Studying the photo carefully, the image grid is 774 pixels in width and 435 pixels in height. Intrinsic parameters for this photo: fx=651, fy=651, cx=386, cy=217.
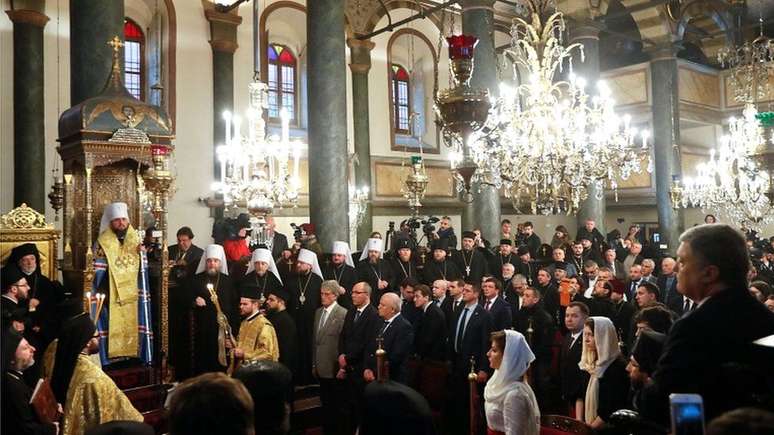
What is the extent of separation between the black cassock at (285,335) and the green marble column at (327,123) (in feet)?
7.32

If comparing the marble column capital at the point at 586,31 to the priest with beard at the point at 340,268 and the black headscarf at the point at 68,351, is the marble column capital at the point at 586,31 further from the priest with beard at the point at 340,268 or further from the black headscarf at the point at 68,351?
the black headscarf at the point at 68,351

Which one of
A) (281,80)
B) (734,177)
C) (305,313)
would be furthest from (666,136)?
(305,313)

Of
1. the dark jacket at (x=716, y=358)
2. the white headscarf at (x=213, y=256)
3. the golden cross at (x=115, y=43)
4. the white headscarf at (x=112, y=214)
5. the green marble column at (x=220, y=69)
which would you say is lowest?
the dark jacket at (x=716, y=358)

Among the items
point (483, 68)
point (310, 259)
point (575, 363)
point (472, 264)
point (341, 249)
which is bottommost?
point (575, 363)

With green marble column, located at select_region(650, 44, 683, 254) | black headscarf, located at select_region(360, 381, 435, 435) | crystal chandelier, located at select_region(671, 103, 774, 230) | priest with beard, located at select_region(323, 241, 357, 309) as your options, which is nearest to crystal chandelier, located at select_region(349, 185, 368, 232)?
priest with beard, located at select_region(323, 241, 357, 309)

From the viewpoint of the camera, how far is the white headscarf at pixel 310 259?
8.62 meters

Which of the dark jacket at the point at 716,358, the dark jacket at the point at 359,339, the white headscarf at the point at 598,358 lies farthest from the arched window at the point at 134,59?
the dark jacket at the point at 716,358

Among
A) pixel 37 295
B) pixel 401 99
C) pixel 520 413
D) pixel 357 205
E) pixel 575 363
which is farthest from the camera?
pixel 401 99

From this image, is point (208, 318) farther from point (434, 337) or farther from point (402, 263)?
point (402, 263)

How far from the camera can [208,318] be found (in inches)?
311

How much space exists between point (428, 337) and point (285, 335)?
163cm

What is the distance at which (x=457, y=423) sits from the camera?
280 inches

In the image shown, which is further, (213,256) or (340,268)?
(340,268)

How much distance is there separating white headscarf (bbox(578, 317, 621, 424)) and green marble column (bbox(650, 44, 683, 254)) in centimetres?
1352
